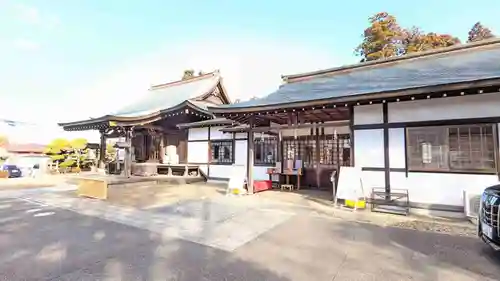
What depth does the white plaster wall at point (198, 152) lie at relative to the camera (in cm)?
1203

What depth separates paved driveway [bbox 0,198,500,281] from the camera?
8.71 ft

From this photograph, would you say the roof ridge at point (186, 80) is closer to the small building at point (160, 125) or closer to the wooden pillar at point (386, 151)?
the small building at point (160, 125)

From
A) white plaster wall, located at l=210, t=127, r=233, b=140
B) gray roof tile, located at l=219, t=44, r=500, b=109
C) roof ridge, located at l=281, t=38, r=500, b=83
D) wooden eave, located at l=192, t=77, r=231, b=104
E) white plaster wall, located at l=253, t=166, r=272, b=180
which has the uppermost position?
wooden eave, located at l=192, t=77, r=231, b=104

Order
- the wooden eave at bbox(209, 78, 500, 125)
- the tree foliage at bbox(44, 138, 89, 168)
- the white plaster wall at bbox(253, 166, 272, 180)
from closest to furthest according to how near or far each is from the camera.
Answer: the wooden eave at bbox(209, 78, 500, 125) → the white plaster wall at bbox(253, 166, 272, 180) → the tree foliage at bbox(44, 138, 89, 168)

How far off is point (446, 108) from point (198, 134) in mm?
9532

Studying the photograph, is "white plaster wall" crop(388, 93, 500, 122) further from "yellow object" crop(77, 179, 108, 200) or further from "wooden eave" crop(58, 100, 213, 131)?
"yellow object" crop(77, 179, 108, 200)

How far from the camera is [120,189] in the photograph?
8.74 metres

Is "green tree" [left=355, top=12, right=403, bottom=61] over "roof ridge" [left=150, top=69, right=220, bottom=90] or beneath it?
over

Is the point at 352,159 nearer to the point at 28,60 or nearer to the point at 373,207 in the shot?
the point at 373,207

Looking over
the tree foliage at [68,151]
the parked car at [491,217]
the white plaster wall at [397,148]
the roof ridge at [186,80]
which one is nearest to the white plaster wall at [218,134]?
the roof ridge at [186,80]

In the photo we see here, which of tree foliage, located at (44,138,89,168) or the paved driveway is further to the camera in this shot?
tree foliage, located at (44,138,89,168)

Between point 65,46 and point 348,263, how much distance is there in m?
16.0

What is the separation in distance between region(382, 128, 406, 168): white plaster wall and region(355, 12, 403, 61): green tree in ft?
49.9

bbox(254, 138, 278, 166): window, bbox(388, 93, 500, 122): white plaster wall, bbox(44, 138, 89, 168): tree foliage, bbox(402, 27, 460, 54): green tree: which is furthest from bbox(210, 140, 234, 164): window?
bbox(402, 27, 460, 54): green tree
